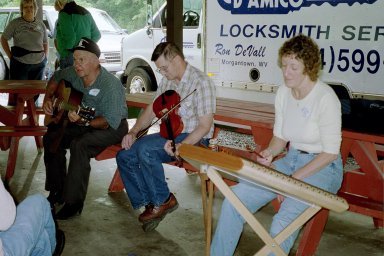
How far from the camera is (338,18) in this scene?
183 inches

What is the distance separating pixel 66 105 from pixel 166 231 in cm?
126

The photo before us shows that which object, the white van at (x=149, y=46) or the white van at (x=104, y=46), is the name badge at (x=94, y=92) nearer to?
the white van at (x=149, y=46)

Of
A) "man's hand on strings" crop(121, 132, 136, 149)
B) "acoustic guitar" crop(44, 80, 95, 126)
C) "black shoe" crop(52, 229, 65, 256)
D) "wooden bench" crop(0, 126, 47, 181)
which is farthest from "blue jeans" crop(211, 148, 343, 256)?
"wooden bench" crop(0, 126, 47, 181)

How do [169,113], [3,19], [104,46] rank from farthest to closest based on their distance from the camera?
1. [3,19]
2. [104,46]
3. [169,113]

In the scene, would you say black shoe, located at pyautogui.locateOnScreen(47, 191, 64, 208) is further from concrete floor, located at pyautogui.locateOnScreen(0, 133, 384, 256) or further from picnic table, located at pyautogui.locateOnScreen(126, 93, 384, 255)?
picnic table, located at pyautogui.locateOnScreen(126, 93, 384, 255)

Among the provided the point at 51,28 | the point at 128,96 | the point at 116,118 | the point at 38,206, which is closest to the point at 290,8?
the point at 128,96

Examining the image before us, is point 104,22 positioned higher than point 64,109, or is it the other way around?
point 104,22

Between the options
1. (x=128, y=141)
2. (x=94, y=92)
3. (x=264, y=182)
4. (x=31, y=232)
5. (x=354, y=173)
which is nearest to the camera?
(x=264, y=182)

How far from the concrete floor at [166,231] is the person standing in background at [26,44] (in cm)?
248

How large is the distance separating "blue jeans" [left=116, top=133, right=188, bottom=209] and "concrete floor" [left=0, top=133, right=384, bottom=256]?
0.79 feet

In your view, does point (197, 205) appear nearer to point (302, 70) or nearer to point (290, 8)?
point (302, 70)

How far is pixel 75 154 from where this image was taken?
369 centimetres

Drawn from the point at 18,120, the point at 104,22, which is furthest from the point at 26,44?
the point at 104,22

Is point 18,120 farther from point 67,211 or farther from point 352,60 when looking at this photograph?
point 352,60
